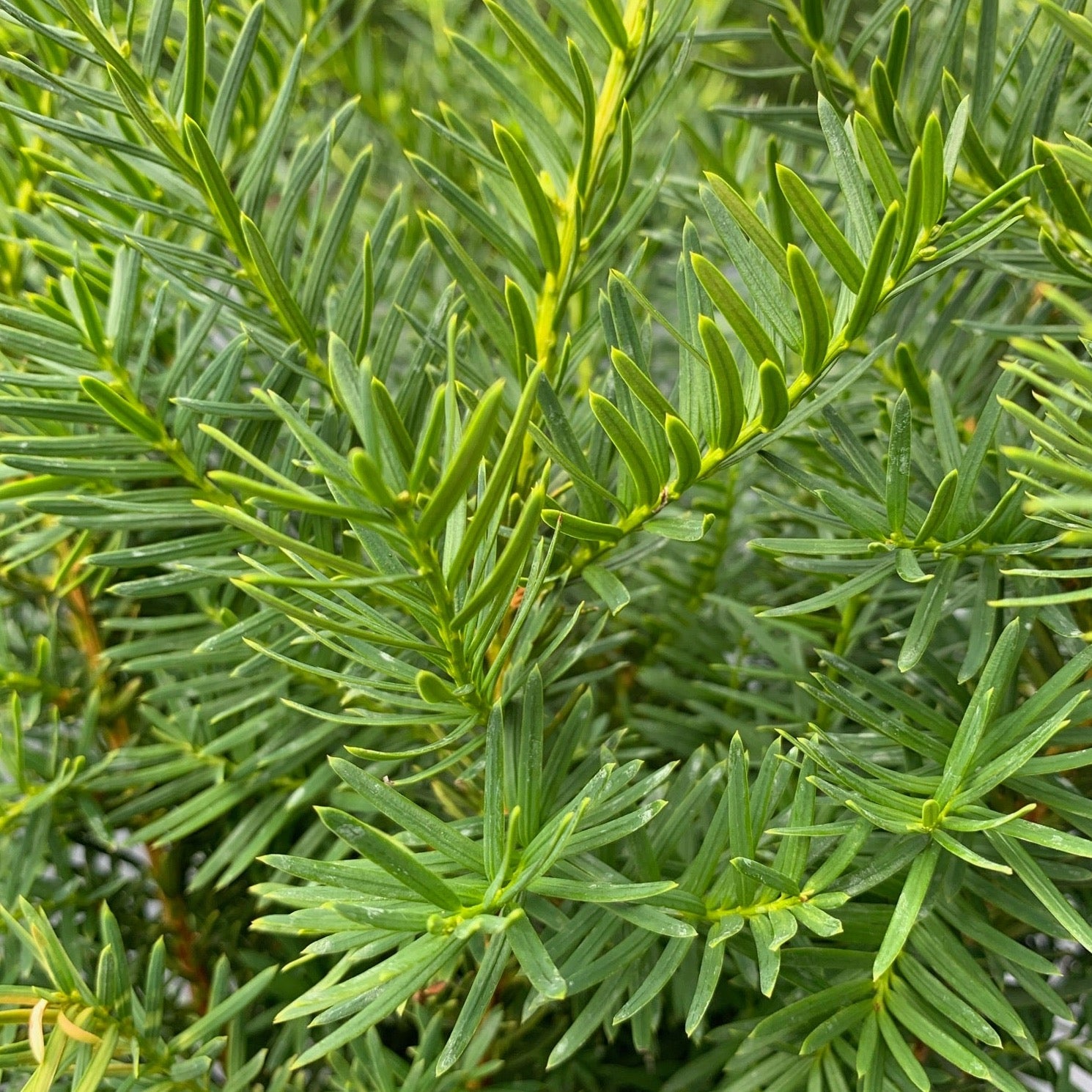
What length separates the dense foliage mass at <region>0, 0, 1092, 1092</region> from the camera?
17 cm

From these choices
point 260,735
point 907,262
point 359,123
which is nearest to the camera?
point 907,262

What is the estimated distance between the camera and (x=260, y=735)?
0.93ft

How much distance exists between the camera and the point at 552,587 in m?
0.22

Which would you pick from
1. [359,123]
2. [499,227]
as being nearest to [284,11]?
[359,123]

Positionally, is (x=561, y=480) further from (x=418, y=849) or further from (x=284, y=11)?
(x=284, y=11)

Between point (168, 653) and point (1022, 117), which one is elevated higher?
point (1022, 117)

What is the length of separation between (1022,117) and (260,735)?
0.83 feet

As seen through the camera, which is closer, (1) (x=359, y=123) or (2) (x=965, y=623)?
(2) (x=965, y=623)

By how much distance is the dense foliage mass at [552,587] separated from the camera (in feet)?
0.57

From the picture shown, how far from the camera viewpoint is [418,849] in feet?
0.78

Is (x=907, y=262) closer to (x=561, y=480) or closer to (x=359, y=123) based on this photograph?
(x=561, y=480)

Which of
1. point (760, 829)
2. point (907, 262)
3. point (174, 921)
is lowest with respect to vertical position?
point (174, 921)

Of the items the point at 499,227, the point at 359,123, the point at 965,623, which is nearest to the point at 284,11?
the point at 359,123

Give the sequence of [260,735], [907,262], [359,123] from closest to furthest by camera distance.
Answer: [907,262], [260,735], [359,123]
